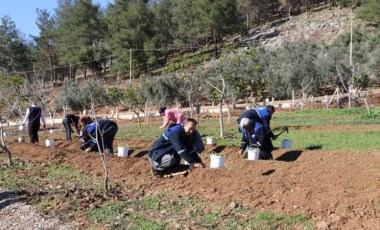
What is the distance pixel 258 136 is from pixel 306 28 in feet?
179

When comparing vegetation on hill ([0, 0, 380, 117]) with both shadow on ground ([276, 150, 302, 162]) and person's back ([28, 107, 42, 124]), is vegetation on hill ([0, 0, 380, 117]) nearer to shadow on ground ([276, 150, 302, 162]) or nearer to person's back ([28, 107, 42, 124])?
person's back ([28, 107, 42, 124])

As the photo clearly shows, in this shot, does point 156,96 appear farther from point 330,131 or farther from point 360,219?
point 360,219

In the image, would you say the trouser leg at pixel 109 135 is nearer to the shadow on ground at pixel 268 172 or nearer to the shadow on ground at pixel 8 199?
the shadow on ground at pixel 8 199

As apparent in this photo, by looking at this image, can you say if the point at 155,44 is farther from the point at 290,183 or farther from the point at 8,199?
the point at 290,183

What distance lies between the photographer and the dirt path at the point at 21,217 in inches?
255

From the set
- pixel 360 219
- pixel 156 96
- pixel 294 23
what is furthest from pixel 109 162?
pixel 294 23

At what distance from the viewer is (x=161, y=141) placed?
25.7 ft

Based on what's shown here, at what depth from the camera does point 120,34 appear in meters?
55.6

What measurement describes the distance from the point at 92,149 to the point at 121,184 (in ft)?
13.8

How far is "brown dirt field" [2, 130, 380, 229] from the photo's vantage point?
5.39 meters

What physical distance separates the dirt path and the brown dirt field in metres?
1.68

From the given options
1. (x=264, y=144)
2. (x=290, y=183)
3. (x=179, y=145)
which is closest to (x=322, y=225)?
(x=290, y=183)

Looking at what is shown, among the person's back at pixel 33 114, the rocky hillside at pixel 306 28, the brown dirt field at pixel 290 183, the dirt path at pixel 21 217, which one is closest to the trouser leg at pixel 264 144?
the brown dirt field at pixel 290 183

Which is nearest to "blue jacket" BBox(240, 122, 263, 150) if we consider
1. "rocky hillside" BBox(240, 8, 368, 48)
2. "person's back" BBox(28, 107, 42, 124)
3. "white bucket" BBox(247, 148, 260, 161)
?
"white bucket" BBox(247, 148, 260, 161)
